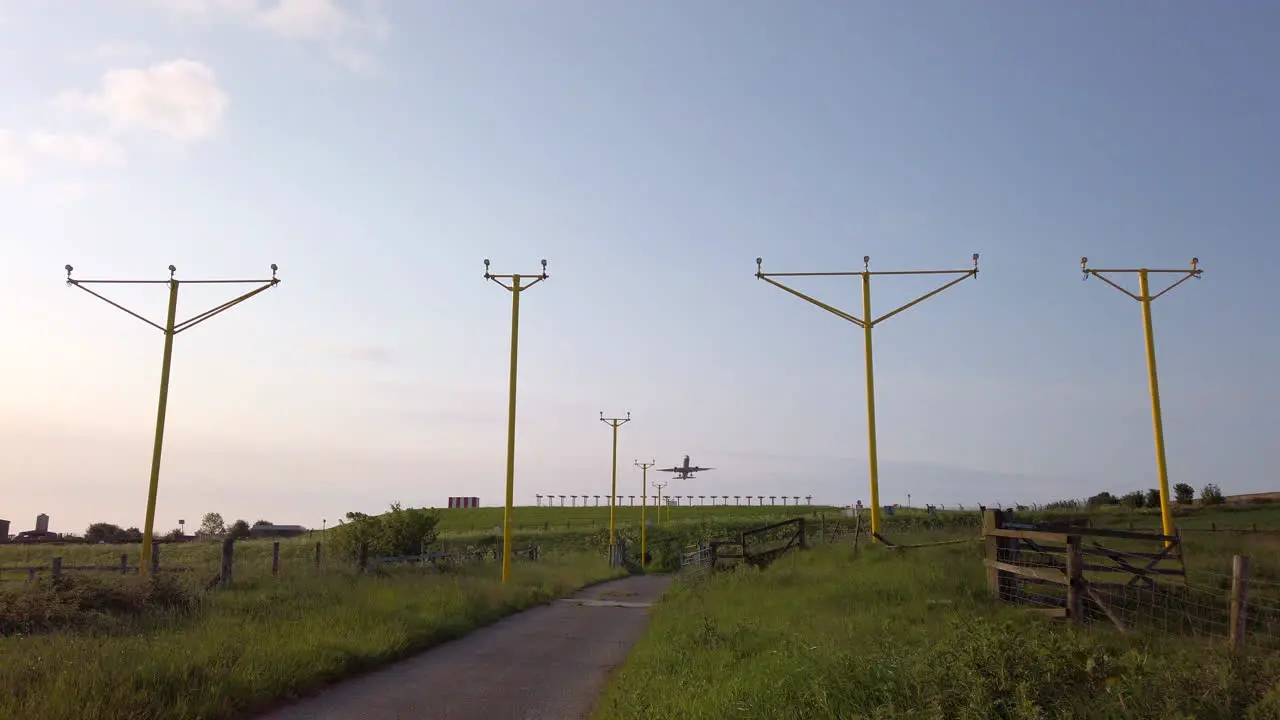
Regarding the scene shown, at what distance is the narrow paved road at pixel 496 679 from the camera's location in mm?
10938

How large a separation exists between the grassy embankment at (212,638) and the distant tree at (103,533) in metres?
78.6

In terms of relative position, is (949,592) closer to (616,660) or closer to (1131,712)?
(616,660)

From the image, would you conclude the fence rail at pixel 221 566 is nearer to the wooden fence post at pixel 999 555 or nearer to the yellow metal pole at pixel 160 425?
the yellow metal pole at pixel 160 425

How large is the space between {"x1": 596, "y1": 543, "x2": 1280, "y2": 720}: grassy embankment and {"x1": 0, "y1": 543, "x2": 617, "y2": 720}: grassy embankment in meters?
4.32

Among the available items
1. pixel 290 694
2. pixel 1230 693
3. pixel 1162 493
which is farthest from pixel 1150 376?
pixel 290 694

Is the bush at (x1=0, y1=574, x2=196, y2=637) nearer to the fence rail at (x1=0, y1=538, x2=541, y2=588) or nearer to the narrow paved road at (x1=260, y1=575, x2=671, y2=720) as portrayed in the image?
the fence rail at (x1=0, y1=538, x2=541, y2=588)

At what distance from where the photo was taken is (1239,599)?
10.3 m

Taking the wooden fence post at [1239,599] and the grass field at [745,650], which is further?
the wooden fence post at [1239,599]

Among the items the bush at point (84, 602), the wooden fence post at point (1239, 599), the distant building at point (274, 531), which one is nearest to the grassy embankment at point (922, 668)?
the wooden fence post at point (1239, 599)

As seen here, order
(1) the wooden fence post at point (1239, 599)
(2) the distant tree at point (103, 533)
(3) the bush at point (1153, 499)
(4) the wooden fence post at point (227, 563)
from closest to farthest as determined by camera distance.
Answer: (1) the wooden fence post at point (1239, 599) < (4) the wooden fence post at point (227, 563) < (3) the bush at point (1153, 499) < (2) the distant tree at point (103, 533)

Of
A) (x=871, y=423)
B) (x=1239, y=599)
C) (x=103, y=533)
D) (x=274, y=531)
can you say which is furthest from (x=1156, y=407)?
(x=274, y=531)

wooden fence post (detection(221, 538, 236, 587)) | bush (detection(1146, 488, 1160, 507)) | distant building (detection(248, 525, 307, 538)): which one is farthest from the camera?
distant building (detection(248, 525, 307, 538))

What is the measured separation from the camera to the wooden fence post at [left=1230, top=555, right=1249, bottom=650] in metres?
10.2

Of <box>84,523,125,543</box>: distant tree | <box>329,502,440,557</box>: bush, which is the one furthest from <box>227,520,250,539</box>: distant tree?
<box>329,502,440,557</box>: bush
